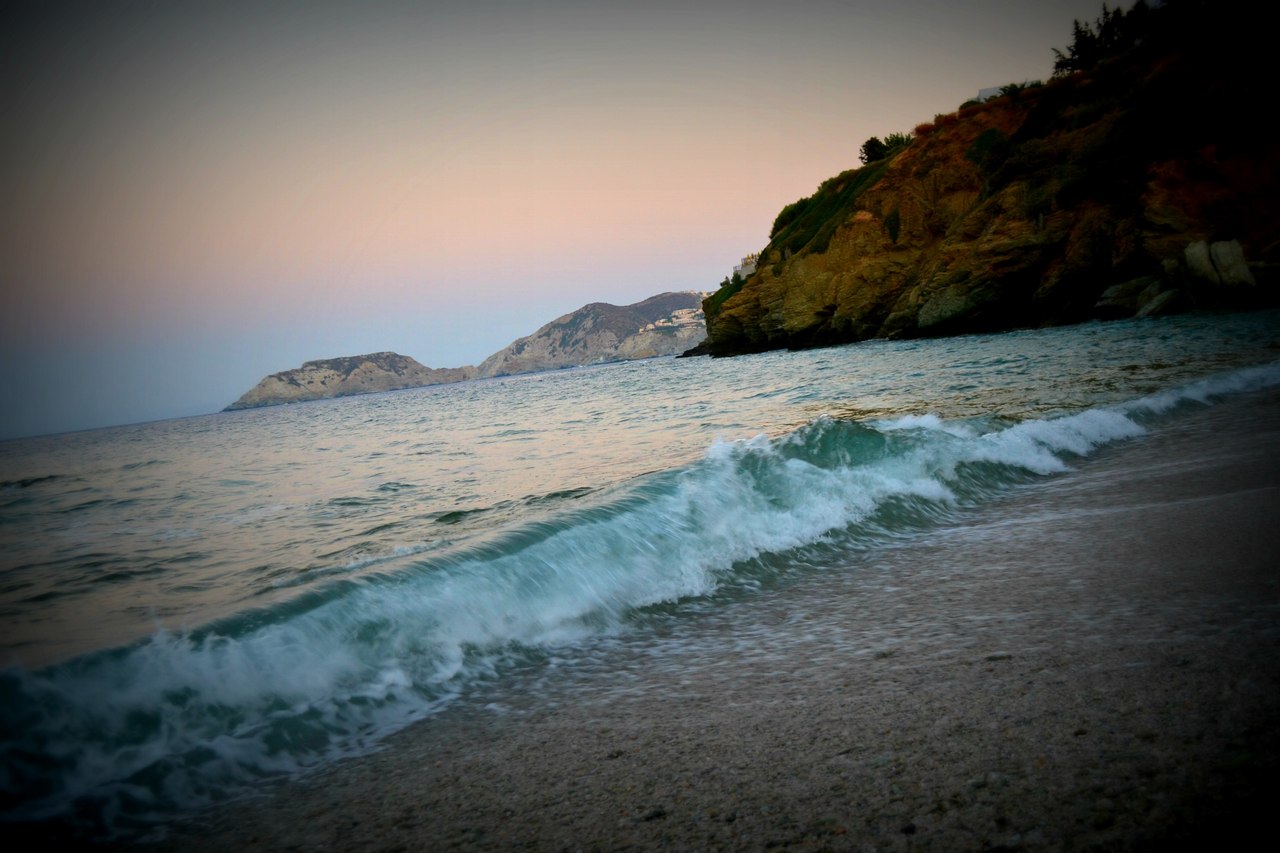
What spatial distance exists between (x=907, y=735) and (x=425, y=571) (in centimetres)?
322

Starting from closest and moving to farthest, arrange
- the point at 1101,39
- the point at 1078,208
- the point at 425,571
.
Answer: the point at 425,571 → the point at 1078,208 → the point at 1101,39

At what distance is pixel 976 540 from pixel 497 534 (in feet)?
11.9

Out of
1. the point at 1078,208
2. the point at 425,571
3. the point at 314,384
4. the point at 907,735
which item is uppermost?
the point at 314,384

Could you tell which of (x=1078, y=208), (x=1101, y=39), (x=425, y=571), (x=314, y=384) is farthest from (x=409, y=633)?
(x=314, y=384)

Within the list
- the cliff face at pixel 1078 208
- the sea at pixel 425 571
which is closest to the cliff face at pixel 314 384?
the cliff face at pixel 1078 208

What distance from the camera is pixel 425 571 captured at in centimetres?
420

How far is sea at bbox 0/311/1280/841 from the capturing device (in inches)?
106

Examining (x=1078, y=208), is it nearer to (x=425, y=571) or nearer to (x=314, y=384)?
(x=425, y=571)

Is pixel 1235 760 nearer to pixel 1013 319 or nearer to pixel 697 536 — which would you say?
pixel 697 536

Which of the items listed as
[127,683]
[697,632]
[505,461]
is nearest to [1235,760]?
[697,632]

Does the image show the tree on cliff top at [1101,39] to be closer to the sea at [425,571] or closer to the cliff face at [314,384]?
the sea at [425,571]

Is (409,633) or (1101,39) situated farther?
(1101,39)

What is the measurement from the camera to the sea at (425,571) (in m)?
2.69

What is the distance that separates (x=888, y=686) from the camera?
240cm
